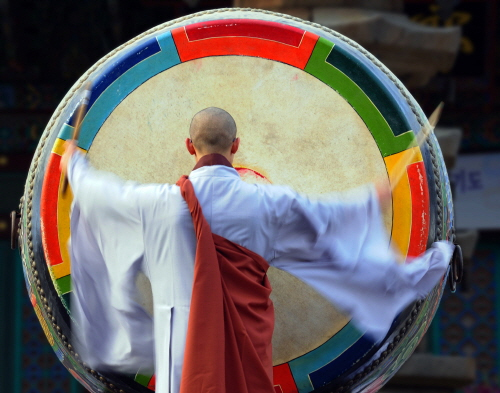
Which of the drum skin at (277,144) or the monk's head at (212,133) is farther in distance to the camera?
the drum skin at (277,144)

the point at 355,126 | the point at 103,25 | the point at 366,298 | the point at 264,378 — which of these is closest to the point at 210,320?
the point at 264,378

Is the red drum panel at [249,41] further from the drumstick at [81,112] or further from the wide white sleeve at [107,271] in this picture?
the wide white sleeve at [107,271]

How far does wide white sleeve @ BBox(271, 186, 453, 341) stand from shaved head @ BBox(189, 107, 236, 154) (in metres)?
0.17

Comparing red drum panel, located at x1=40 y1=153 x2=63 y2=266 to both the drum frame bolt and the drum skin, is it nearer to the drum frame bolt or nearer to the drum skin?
the drum skin

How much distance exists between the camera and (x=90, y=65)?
4.90 m

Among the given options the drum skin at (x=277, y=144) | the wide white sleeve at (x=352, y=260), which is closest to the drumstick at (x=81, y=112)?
the drum skin at (x=277, y=144)

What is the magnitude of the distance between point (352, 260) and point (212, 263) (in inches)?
12.6

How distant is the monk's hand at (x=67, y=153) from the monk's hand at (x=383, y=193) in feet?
2.08

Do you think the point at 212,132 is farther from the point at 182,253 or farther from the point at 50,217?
the point at 50,217

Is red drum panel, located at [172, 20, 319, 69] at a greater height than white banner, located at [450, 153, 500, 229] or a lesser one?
greater

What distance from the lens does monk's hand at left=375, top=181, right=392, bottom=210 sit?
6.53ft

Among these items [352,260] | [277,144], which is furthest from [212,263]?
[277,144]

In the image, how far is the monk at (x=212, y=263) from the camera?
1.69 m

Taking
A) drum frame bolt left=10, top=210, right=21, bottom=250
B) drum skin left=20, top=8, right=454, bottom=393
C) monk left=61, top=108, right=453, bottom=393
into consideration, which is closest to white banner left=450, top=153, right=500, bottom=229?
drum skin left=20, top=8, right=454, bottom=393
